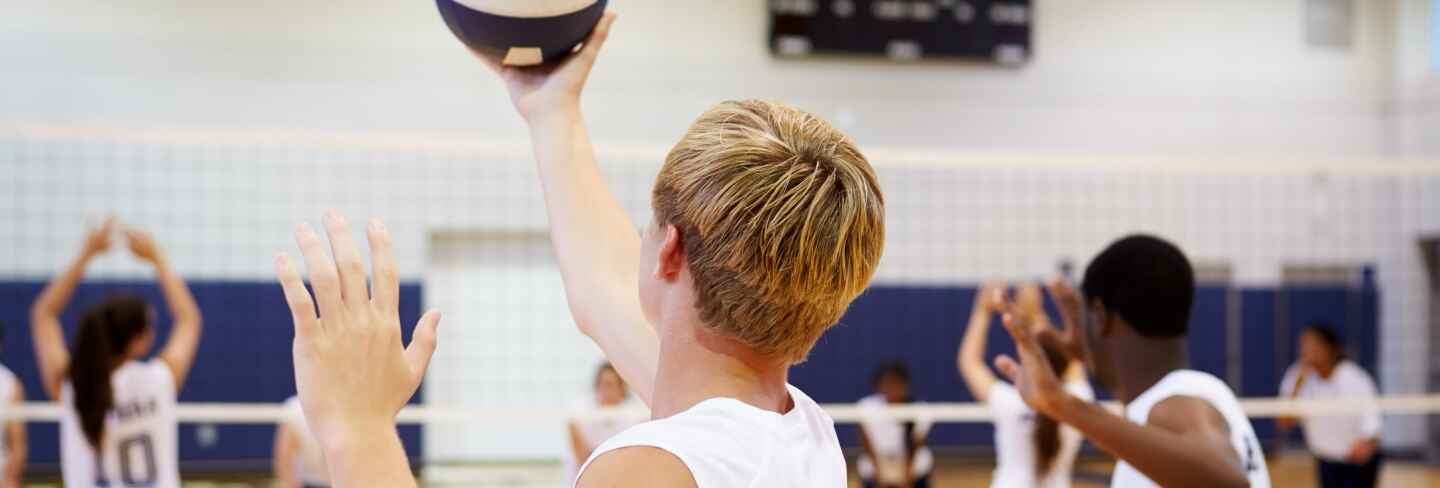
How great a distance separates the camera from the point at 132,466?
164 inches

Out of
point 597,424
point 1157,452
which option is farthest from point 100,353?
point 1157,452

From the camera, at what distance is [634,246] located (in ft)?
A: 4.94

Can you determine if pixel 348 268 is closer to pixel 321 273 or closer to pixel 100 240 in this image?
pixel 321 273

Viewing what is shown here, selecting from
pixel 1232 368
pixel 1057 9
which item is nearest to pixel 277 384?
pixel 1057 9

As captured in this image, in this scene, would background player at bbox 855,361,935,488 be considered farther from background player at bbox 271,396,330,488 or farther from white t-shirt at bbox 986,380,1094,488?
background player at bbox 271,396,330,488

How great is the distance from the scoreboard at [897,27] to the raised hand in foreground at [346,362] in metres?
10.2

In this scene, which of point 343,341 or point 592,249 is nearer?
point 343,341

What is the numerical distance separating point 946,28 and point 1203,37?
2.89 m

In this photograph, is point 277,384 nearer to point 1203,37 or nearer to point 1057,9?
point 1057,9

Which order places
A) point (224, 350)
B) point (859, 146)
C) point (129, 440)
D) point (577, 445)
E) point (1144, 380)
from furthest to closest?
point (224, 350)
point (859, 146)
point (577, 445)
point (129, 440)
point (1144, 380)

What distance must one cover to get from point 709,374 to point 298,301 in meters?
0.36

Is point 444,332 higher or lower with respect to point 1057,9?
lower

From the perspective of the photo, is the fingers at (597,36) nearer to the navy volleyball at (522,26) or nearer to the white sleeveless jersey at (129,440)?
the navy volleyball at (522,26)

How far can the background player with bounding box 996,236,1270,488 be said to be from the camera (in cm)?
203
